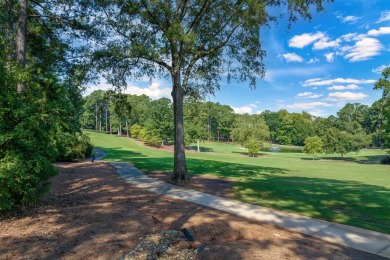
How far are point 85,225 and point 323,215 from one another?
6445 mm

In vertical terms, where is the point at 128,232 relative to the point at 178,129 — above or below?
below

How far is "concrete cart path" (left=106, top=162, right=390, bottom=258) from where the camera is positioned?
5.67 m

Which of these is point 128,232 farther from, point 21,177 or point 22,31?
point 22,31

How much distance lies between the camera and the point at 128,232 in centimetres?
573

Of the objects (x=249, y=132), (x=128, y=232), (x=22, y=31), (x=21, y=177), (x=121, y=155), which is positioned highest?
(x=22, y=31)

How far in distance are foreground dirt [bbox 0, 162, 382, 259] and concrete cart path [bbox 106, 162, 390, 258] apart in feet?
1.39

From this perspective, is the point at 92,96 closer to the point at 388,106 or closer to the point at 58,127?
the point at 388,106

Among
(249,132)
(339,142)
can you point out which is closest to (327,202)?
(249,132)

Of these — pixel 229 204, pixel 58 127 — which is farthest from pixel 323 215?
pixel 58 127

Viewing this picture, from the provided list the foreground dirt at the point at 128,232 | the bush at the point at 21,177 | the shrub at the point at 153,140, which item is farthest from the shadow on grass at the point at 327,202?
the shrub at the point at 153,140

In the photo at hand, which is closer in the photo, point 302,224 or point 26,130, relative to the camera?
point 26,130

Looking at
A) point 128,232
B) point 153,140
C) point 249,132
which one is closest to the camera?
point 128,232

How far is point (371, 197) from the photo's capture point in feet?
34.7

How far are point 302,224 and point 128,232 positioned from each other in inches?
171
